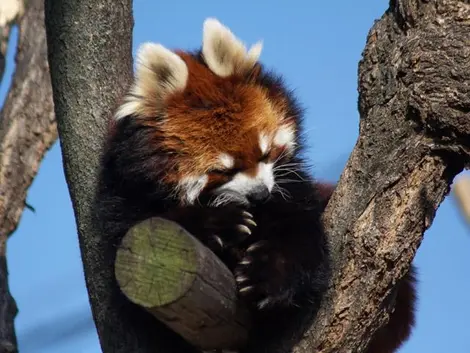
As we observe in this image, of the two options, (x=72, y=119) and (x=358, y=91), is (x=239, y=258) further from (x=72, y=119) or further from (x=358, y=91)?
(x=72, y=119)

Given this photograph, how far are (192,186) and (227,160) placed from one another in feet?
0.55

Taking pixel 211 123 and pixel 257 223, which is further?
pixel 211 123

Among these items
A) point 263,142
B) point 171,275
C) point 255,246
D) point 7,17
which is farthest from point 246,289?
point 7,17

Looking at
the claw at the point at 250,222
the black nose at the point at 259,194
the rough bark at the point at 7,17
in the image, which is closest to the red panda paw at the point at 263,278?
the claw at the point at 250,222

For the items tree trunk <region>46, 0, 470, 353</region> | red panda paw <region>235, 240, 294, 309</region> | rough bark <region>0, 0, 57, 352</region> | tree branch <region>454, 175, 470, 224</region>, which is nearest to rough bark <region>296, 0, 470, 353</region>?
tree trunk <region>46, 0, 470, 353</region>

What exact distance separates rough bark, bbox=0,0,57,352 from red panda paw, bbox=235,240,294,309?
1704mm

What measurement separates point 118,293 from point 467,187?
3379mm

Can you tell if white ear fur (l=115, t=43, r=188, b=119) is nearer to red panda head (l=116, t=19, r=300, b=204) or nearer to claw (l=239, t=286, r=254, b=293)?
red panda head (l=116, t=19, r=300, b=204)

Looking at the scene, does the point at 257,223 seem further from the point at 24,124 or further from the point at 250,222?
the point at 24,124

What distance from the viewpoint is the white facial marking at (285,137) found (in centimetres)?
340

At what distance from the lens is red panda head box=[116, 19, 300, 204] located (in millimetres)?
3223

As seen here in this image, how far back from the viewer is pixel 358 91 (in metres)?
3.06

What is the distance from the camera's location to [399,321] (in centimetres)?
374

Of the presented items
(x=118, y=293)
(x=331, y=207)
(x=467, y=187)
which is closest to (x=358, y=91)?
(x=331, y=207)
